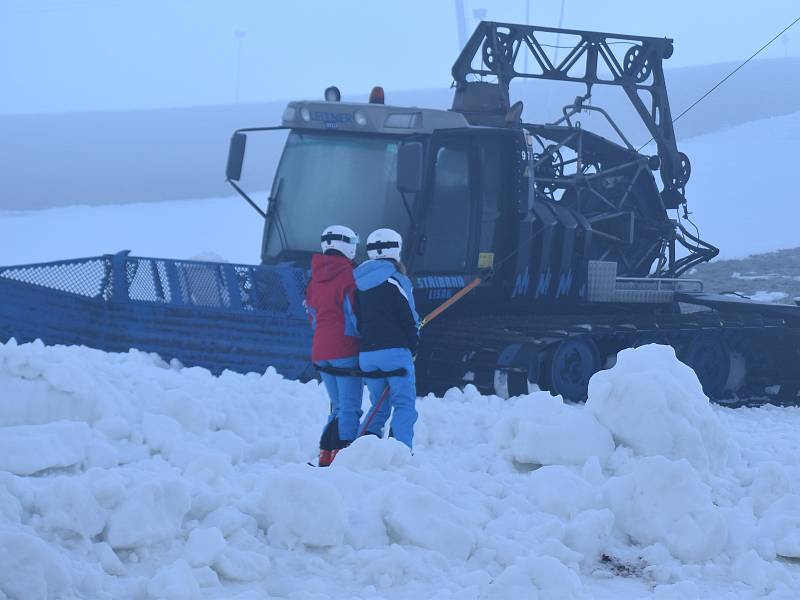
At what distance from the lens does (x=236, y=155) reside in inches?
472

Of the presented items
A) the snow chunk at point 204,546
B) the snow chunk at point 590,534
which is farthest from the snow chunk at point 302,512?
the snow chunk at point 590,534

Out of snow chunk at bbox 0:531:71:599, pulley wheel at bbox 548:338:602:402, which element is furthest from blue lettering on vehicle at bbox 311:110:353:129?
snow chunk at bbox 0:531:71:599

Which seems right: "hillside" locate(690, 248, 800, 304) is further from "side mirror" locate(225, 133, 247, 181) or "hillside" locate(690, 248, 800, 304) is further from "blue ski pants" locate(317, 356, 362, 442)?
"blue ski pants" locate(317, 356, 362, 442)

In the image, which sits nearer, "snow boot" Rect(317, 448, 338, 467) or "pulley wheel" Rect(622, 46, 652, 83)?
"snow boot" Rect(317, 448, 338, 467)

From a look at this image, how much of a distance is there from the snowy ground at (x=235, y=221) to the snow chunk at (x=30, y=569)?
3546 cm

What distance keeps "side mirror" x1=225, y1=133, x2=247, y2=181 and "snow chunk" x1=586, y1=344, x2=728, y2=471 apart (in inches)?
178

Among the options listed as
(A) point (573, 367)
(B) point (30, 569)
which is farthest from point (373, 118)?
(B) point (30, 569)

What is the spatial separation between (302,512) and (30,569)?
1.53m

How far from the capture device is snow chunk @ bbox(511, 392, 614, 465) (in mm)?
8305

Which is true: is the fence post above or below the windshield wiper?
below

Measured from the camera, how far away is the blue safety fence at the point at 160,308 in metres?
11.6

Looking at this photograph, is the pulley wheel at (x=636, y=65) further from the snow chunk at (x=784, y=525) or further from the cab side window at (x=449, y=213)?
the snow chunk at (x=784, y=525)

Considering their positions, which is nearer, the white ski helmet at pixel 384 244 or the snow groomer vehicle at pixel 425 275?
A: the white ski helmet at pixel 384 244

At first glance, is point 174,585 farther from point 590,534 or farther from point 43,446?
point 590,534
